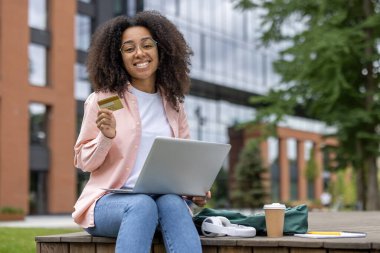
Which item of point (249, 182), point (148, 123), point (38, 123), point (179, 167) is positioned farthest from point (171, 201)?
point (249, 182)

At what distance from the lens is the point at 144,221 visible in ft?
11.9

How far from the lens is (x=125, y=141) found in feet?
13.3

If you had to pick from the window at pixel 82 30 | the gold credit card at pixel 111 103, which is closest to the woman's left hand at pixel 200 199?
the gold credit card at pixel 111 103

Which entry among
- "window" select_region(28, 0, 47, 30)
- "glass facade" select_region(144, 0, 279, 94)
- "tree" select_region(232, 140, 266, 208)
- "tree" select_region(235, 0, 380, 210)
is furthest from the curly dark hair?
"tree" select_region(232, 140, 266, 208)

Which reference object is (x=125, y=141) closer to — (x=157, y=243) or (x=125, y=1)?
(x=157, y=243)

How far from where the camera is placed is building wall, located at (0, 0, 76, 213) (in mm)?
28938

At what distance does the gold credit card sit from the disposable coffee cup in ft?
3.50

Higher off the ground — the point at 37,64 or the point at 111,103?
the point at 37,64

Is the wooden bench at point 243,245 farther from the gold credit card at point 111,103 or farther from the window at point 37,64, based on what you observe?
the window at point 37,64

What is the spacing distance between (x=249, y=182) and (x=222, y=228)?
3737 cm

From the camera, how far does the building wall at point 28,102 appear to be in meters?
28.9

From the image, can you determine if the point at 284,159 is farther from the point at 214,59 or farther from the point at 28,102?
the point at 28,102

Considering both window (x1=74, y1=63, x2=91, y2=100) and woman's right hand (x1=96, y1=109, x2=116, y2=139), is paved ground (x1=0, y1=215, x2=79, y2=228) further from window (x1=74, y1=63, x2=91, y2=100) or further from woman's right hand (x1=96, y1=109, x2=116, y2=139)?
woman's right hand (x1=96, y1=109, x2=116, y2=139)

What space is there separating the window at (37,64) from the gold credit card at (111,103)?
89.7ft
